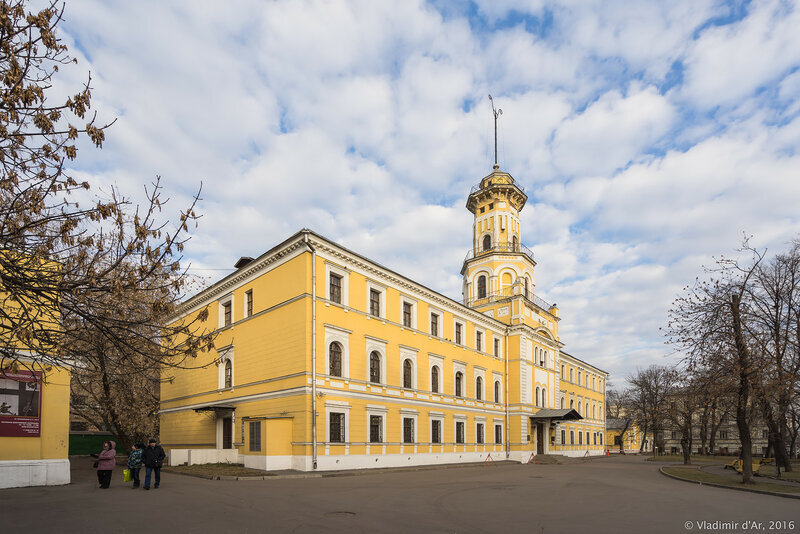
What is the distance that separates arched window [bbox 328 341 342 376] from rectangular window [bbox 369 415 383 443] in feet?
10.8

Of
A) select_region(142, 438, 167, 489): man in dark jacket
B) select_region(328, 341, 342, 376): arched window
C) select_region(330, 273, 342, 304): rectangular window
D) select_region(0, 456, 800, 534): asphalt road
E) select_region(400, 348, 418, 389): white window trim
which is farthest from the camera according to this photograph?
select_region(400, 348, 418, 389): white window trim

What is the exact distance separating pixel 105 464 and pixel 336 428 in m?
10.7

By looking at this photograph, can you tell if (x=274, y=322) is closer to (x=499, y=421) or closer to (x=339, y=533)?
(x=339, y=533)

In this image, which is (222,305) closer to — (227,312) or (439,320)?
(227,312)

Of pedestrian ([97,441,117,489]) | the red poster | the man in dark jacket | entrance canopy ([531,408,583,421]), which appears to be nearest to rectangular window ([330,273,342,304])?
the man in dark jacket

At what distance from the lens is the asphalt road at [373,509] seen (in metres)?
9.34

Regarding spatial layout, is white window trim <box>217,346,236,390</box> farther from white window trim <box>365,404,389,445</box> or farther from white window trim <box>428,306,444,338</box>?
white window trim <box>428,306,444,338</box>

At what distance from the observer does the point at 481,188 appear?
4612 centimetres

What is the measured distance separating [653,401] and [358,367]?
3911 centimetres

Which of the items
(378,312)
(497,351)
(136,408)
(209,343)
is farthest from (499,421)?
(209,343)

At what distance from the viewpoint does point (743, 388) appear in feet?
64.7

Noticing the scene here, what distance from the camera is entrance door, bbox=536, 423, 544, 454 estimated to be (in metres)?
42.8

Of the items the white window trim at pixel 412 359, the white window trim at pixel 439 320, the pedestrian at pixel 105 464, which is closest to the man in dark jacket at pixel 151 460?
the pedestrian at pixel 105 464

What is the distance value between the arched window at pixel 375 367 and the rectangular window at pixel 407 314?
3.26 m
